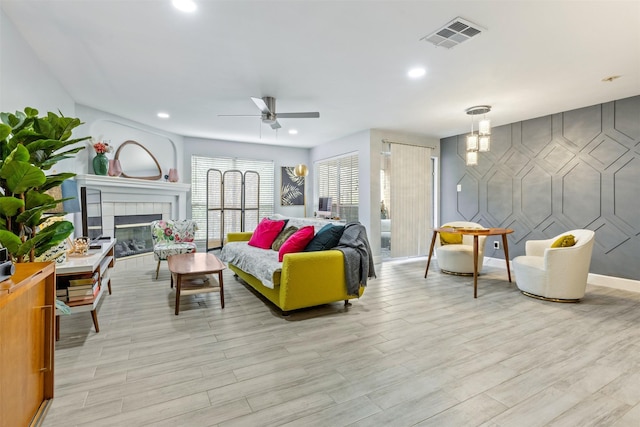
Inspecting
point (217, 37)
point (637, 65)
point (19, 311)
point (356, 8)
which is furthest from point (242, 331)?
point (637, 65)

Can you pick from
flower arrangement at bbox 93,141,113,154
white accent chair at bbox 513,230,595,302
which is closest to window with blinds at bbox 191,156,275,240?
flower arrangement at bbox 93,141,113,154

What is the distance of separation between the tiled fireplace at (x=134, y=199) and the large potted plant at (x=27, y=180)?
10.4 feet

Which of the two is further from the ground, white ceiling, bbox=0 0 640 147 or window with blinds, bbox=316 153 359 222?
white ceiling, bbox=0 0 640 147

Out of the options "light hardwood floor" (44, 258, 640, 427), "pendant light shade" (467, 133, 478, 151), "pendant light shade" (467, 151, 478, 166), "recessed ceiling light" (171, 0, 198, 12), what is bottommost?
"light hardwood floor" (44, 258, 640, 427)

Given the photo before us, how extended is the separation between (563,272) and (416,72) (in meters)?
2.67

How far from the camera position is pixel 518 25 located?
2412mm

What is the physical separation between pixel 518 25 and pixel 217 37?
237 cm

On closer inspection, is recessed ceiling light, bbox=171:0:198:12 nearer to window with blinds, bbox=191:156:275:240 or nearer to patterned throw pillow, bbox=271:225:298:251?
patterned throw pillow, bbox=271:225:298:251

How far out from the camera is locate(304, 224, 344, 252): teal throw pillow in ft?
10.7

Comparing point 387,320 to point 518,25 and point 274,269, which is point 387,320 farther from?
point 518,25

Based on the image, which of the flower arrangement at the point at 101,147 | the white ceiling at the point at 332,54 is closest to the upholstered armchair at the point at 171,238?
the flower arrangement at the point at 101,147

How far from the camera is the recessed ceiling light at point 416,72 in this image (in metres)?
3.22

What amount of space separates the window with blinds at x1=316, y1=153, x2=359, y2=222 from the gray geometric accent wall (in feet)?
7.03

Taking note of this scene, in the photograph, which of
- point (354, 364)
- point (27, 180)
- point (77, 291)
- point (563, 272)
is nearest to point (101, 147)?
point (77, 291)
